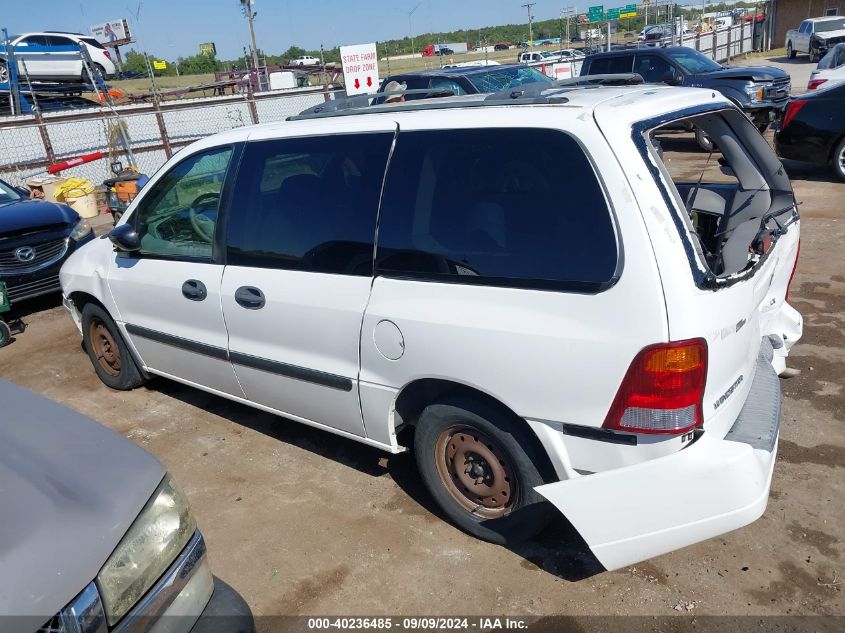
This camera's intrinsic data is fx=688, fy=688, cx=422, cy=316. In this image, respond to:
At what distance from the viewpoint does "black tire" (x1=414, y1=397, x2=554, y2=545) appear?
8.98 feet

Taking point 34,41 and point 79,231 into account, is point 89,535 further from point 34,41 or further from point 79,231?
point 34,41

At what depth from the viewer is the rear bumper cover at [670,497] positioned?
7.79 feet

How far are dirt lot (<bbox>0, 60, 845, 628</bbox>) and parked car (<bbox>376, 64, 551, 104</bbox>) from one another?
7.71 m

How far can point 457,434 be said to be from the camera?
2.98 m

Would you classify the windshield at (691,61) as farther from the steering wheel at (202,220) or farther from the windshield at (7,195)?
the steering wheel at (202,220)

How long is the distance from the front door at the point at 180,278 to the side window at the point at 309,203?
0.23 meters

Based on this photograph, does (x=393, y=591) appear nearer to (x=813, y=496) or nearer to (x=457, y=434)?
(x=457, y=434)

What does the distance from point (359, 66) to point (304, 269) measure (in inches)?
540

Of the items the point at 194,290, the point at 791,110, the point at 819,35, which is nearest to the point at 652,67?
the point at 791,110

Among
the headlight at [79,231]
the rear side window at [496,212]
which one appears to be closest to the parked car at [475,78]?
the headlight at [79,231]

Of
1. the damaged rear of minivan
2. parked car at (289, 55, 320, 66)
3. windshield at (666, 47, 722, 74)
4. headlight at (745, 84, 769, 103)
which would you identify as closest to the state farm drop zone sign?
windshield at (666, 47, 722, 74)

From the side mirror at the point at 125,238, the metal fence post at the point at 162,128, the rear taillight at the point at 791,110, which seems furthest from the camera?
the metal fence post at the point at 162,128

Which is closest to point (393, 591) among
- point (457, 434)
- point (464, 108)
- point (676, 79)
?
point (457, 434)

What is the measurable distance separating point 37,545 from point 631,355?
1799 millimetres
